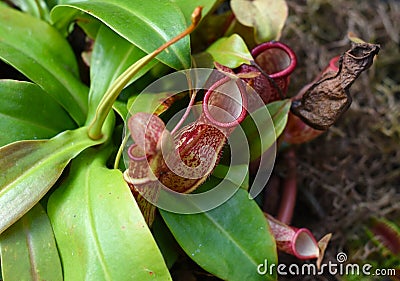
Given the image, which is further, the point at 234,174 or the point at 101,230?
the point at 234,174

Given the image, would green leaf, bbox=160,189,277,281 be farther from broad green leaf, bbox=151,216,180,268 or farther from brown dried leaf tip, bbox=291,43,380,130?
brown dried leaf tip, bbox=291,43,380,130

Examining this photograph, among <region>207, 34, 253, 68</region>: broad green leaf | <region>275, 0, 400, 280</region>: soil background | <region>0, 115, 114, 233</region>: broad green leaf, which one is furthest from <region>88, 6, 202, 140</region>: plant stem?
<region>275, 0, 400, 280</region>: soil background

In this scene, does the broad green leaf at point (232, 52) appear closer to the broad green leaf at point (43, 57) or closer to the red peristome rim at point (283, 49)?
the red peristome rim at point (283, 49)

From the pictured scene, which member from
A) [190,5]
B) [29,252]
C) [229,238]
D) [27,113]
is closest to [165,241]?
[229,238]

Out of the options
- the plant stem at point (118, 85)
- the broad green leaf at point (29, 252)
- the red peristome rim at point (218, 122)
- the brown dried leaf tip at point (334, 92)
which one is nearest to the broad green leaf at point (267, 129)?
the brown dried leaf tip at point (334, 92)

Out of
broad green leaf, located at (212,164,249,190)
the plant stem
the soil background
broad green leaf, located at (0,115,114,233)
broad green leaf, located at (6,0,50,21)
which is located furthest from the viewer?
the soil background

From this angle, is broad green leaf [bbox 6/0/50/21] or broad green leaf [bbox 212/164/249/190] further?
broad green leaf [bbox 6/0/50/21]

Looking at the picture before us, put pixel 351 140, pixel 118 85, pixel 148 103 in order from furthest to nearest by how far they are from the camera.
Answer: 1. pixel 351 140
2. pixel 148 103
3. pixel 118 85

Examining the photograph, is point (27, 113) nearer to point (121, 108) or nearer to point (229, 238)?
point (121, 108)
